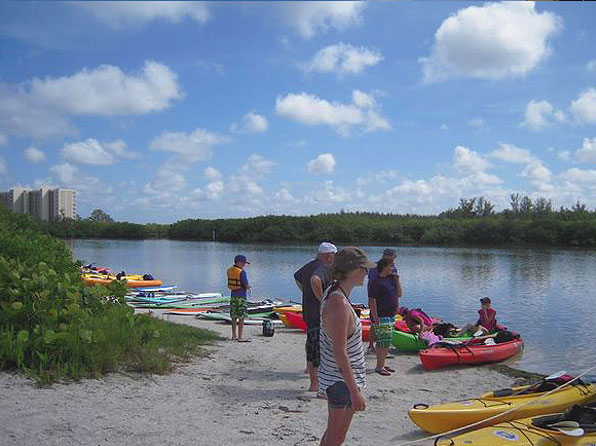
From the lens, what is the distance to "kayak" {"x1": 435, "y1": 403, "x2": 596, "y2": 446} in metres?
4.94

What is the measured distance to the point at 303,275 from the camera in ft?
21.9

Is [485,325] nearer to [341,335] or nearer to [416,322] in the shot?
[416,322]

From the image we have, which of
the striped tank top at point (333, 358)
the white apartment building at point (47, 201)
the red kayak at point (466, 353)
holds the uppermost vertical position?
the white apartment building at point (47, 201)

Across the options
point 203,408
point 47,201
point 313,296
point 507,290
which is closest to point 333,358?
point 203,408

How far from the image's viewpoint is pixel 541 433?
508 centimetres

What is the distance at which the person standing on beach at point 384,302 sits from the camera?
814cm

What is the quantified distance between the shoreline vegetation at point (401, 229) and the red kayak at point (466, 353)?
56.3 m

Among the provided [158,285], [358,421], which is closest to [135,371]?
[358,421]

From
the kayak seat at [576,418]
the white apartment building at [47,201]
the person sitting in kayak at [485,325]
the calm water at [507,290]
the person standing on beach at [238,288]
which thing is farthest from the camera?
the white apartment building at [47,201]

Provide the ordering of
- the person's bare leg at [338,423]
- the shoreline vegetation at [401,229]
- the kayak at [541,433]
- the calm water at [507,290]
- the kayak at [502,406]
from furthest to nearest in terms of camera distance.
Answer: the shoreline vegetation at [401,229] → the calm water at [507,290] → the kayak at [502,406] → the kayak at [541,433] → the person's bare leg at [338,423]

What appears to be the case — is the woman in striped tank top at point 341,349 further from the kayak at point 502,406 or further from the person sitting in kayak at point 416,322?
the person sitting in kayak at point 416,322

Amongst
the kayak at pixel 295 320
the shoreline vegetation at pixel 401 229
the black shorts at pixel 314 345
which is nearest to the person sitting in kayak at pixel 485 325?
the kayak at pixel 295 320

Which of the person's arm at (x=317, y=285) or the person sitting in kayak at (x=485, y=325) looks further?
the person sitting in kayak at (x=485, y=325)

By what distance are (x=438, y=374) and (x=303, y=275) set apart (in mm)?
3825
